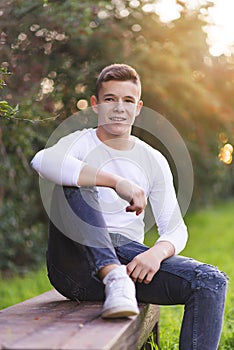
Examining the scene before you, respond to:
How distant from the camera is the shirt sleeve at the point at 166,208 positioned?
2.38 m

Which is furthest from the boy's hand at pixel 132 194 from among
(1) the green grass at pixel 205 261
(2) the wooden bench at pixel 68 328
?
(1) the green grass at pixel 205 261

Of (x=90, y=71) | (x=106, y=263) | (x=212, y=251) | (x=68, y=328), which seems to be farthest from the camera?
(x=212, y=251)

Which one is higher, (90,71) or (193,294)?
(90,71)

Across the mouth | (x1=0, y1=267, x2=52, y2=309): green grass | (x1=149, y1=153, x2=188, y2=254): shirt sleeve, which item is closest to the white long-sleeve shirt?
(x1=149, y1=153, x2=188, y2=254): shirt sleeve

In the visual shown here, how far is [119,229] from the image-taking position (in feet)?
7.97

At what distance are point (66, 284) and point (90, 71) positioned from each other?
6.80ft

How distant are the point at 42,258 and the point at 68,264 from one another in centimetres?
558

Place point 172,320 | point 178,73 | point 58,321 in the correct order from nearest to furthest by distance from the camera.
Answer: point 58,321 → point 172,320 → point 178,73

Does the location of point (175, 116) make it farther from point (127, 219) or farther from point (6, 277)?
point (6, 277)

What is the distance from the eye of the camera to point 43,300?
259 cm

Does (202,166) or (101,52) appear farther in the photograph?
(202,166)

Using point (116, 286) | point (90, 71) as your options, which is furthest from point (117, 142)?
point (90, 71)

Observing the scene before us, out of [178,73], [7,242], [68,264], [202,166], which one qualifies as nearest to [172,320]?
[68,264]

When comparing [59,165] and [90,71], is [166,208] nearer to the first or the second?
[59,165]
